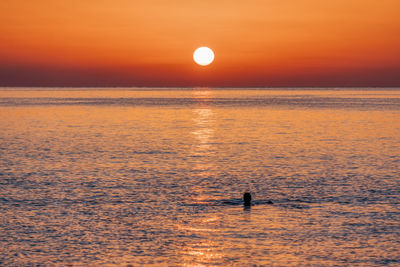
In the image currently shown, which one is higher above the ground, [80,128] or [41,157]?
[80,128]

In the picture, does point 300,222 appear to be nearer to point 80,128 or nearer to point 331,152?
point 331,152

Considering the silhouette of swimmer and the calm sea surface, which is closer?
the calm sea surface

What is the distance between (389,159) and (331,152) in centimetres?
626

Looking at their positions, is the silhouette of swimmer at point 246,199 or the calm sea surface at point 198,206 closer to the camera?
the calm sea surface at point 198,206

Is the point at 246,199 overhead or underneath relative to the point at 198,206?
overhead

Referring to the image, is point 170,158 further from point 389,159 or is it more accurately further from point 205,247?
point 205,247

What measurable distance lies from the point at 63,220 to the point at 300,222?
10266 mm

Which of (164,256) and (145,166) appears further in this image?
(145,166)

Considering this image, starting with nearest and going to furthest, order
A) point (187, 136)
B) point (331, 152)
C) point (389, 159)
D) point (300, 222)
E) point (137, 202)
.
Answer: point (300, 222), point (137, 202), point (389, 159), point (331, 152), point (187, 136)

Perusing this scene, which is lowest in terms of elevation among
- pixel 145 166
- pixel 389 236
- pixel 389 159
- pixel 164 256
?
pixel 164 256

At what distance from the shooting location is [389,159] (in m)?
44.0

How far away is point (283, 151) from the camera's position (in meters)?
49.5

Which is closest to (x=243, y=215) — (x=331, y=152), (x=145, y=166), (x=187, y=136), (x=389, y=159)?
(x=145, y=166)

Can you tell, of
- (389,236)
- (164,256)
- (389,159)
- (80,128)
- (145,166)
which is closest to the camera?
(164,256)
